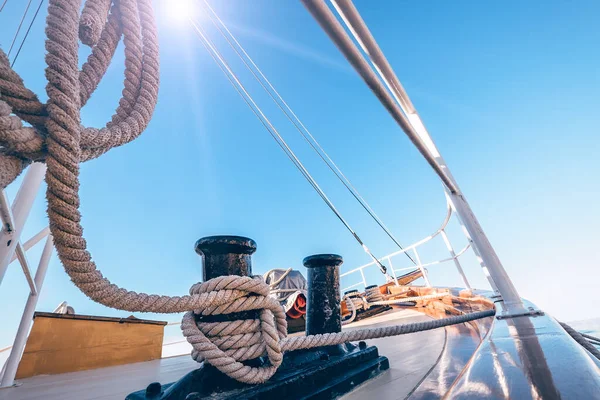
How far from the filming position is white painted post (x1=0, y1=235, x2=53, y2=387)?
74.4 inches

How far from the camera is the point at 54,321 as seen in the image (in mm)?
2584

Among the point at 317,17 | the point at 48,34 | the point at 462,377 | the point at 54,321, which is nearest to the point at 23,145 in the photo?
the point at 48,34

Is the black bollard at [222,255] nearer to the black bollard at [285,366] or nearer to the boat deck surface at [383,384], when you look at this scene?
the black bollard at [285,366]

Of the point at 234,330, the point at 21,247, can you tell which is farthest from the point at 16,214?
the point at 234,330

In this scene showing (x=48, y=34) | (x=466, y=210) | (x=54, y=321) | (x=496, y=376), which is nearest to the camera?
(x=496, y=376)

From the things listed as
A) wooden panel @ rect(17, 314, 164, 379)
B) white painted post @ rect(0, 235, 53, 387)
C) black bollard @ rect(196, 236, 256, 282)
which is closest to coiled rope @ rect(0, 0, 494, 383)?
black bollard @ rect(196, 236, 256, 282)

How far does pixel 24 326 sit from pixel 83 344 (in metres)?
0.72

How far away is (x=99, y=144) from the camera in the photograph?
585 millimetres

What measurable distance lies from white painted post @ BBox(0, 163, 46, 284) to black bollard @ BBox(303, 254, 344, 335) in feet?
5.62

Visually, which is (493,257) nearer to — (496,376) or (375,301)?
(496,376)

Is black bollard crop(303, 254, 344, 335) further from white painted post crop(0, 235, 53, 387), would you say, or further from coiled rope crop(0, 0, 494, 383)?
white painted post crop(0, 235, 53, 387)

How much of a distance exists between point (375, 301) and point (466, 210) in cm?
316

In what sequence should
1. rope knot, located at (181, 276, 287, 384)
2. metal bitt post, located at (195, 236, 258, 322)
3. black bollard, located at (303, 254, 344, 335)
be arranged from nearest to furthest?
A: rope knot, located at (181, 276, 287, 384)
metal bitt post, located at (195, 236, 258, 322)
black bollard, located at (303, 254, 344, 335)

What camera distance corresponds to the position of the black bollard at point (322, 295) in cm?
125
